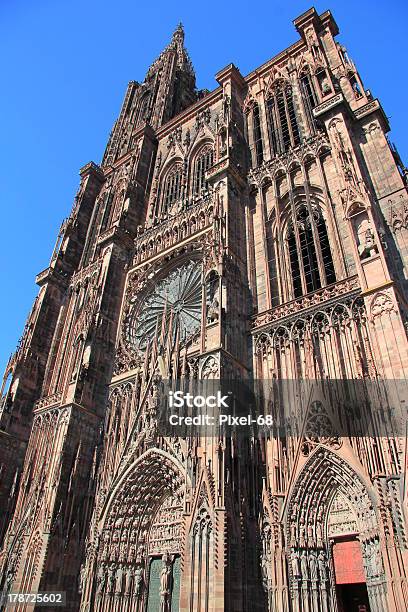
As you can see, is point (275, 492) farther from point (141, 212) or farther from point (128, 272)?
point (141, 212)

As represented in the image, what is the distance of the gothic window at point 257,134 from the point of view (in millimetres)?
21100

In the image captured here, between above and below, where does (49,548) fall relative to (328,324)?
below

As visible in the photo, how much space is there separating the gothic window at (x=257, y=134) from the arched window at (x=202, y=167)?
2702mm

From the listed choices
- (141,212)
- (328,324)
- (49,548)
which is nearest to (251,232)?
(328,324)

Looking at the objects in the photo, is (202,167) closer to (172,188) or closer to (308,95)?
(172,188)

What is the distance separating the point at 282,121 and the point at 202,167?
4785mm

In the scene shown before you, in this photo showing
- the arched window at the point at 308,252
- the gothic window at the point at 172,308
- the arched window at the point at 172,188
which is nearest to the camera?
the arched window at the point at 308,252

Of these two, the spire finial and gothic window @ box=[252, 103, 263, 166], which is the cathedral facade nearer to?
gothic window @ box=[252, 103, 263, 166]

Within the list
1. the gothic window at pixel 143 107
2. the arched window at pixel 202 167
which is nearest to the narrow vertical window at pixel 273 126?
the arched window at pixel 202 167

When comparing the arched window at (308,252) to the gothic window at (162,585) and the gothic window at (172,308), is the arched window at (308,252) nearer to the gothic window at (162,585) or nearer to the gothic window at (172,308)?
the gothic window at (172,308)

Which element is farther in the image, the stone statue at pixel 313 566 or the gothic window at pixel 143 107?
the gothic window at pixel 143 107

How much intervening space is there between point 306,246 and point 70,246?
1549 centimetres

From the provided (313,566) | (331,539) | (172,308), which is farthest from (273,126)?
(313,566)

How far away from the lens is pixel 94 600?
13570mm
